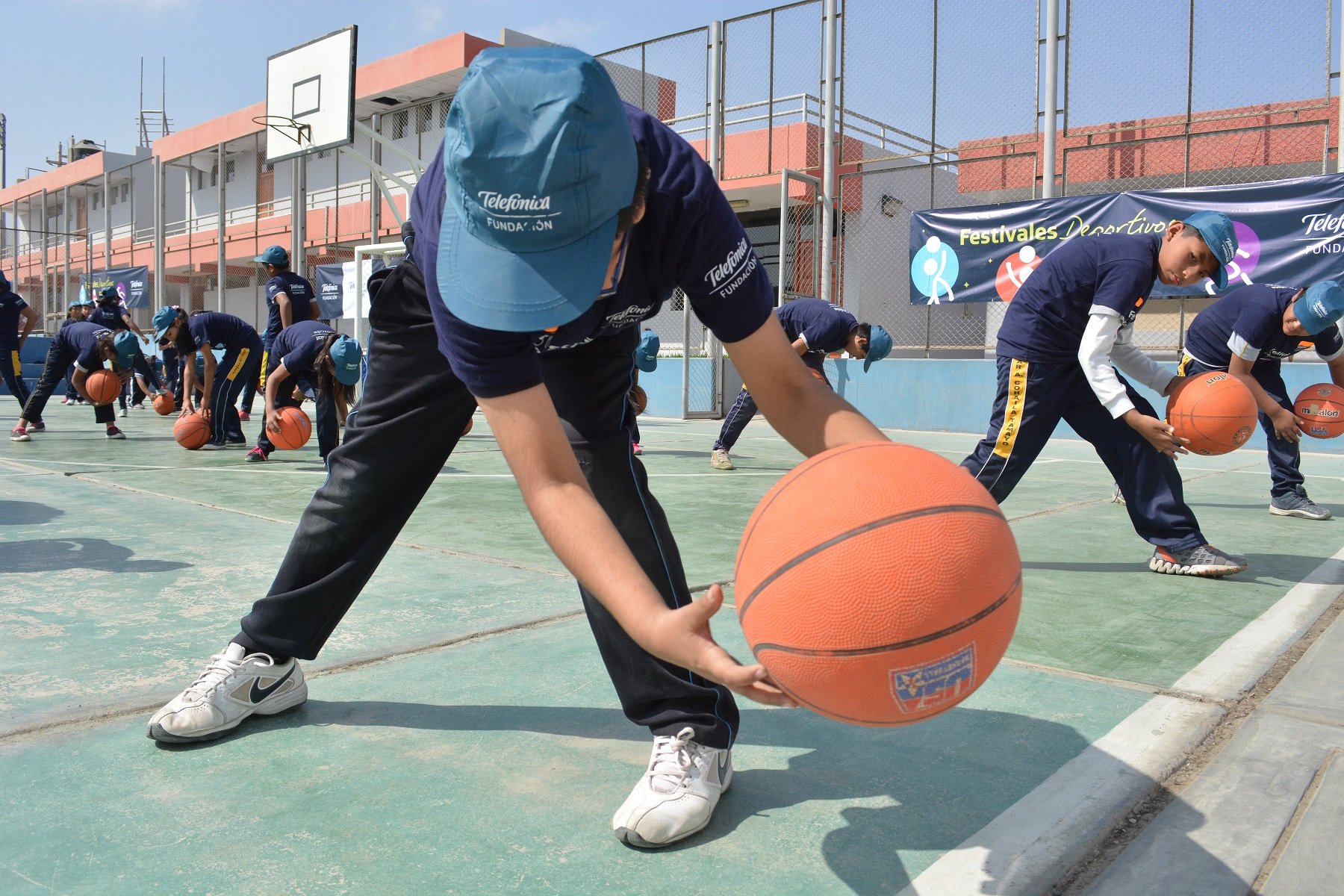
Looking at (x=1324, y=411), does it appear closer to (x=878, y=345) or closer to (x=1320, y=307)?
(x=1320, y=307)

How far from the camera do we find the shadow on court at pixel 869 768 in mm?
2074

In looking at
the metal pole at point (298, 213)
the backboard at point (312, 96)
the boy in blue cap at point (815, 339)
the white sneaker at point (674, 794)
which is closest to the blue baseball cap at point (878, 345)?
the boy in blue cap at point (815, 339)

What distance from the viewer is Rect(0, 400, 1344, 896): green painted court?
6.49ft

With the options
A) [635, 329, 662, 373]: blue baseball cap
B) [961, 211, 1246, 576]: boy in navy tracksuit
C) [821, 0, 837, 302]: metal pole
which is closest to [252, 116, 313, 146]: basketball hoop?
[821, 0, 837, 302]: metal pole

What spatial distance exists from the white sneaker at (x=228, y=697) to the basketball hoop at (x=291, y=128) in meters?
16.8

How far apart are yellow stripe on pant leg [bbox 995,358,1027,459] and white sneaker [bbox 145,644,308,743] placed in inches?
135

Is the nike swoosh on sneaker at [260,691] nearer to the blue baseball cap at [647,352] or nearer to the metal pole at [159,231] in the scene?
the blue baseball cap at [647,352]

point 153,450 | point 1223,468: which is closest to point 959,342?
point 1223,468

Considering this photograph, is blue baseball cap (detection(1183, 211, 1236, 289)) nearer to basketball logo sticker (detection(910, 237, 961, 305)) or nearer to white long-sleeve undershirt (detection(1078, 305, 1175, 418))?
white long-sleeve undershirt (detection(1078, 305, 1175, 418))

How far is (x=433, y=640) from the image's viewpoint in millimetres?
3512

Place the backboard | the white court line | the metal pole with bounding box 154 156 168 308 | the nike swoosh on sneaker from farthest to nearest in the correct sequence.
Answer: the metal pole with bounding box 154 156 168 308 < the backboard < the nike swoosh on sneaker < the white court line

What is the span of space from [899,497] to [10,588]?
3984 millimetres

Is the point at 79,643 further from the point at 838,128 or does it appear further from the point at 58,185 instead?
the point at 58,185

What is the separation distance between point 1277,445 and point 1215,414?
256 cm
